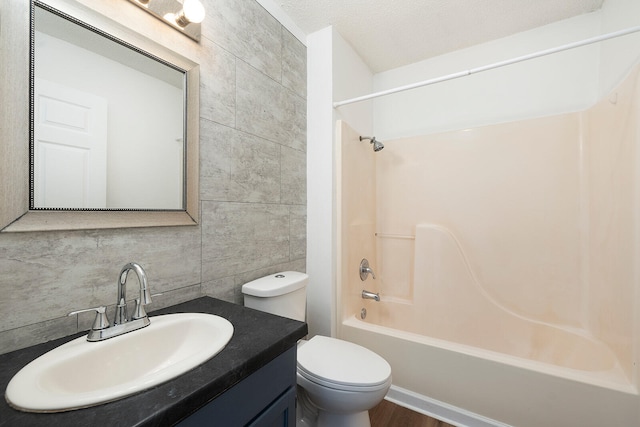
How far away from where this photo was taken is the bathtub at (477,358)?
1.17 metres

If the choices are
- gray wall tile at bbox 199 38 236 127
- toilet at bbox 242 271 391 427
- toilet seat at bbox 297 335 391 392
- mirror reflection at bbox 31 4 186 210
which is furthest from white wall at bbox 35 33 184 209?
toilet seat at bbox 297 335 391 392

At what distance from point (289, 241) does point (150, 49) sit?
3.78ft

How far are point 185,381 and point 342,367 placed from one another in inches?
30.9

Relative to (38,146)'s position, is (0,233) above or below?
below

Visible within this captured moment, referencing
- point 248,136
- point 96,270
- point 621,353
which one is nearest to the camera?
point 96,270

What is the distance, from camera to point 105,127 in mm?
895

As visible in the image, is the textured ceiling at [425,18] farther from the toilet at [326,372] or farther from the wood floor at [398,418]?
the wood floor at [398,418]

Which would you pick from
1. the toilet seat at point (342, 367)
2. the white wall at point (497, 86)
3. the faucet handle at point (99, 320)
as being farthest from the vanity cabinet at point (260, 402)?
the white wall at point (497, 86)

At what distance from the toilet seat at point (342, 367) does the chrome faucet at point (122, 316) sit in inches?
27.6

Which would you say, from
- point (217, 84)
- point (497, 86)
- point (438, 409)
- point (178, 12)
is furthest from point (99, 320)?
point (497, 86)

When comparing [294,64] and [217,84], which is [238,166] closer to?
[217,84]

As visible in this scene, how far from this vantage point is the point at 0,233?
2.25 feet

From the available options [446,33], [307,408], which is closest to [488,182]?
[446,33]

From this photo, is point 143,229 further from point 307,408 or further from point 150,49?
point 307,408
